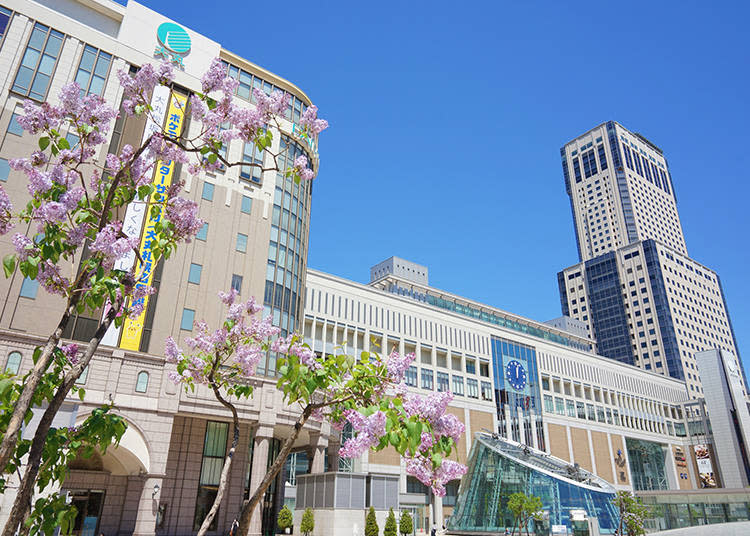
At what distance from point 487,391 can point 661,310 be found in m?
85.5

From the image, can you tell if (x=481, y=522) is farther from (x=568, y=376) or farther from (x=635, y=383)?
(x=635, y=383)

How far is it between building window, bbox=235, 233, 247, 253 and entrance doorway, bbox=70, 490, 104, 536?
1885 centimetres

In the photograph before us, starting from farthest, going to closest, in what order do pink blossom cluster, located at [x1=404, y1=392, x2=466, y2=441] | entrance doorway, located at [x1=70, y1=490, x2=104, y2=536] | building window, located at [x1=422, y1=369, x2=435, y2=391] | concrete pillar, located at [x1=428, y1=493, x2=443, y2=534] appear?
1. building window, located at [x1=422, y1=369, x2=435, y2=391]
2. concrete pillar, located at [x1=428, y1=493, x2=443, y2=534]
3. entrance doorway, located at [x1=70, y1=490, x2=104, y2=536]
4. pink blossom cluster, located at [x1=404, y1=392, x2=466, y2=441]

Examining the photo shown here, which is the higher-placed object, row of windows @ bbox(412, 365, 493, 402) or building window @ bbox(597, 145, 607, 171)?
building window @ bbox(597, 145, 607, 171)

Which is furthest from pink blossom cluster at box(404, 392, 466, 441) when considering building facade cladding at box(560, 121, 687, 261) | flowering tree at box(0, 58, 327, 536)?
building facade cladding at box(560, 121, 687, 261)

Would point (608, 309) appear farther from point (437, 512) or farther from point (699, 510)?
point (437, 512)

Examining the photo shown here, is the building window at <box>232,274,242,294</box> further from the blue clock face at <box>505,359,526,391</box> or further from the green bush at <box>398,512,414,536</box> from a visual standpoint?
the blue clock face at <box>505,359,526,391</box>

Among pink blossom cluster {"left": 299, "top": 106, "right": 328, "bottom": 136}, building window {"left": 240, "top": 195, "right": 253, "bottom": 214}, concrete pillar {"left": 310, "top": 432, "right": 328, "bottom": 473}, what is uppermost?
building window {"left": 240, "top": 195, "right": 253, "bottom": 214}

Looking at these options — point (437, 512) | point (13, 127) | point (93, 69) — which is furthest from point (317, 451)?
point (93, 69)

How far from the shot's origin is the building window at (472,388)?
231 feet

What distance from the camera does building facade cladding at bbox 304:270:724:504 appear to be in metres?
60.9

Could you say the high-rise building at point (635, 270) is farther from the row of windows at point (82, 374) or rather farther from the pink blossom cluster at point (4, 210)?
the pink blossom cluster at point (4, 210)

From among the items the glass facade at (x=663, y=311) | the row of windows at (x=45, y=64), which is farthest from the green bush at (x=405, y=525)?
the glass facade at (x=663, y=311)

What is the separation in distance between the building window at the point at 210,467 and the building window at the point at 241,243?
13.1m
